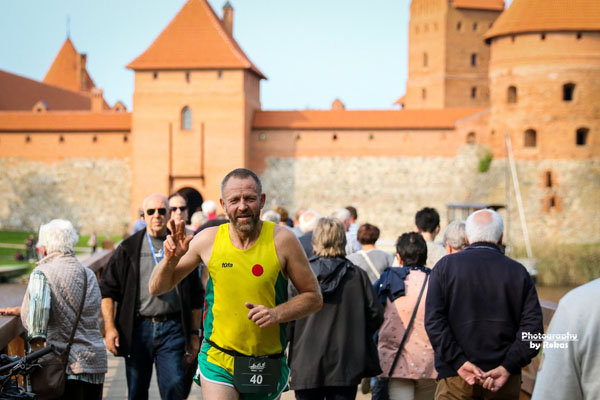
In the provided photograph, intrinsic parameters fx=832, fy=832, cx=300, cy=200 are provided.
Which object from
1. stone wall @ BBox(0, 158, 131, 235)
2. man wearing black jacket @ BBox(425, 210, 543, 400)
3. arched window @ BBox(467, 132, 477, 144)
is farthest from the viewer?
stone wall @ BBox(0, 158, 131, 235)

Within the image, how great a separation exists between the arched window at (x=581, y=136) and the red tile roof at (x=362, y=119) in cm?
365

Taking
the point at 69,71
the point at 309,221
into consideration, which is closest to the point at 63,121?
the point at 69,71

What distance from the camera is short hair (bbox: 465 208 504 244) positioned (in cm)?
437

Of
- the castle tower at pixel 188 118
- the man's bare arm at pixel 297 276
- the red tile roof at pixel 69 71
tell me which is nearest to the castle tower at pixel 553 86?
the castle tower at pixel 188 118

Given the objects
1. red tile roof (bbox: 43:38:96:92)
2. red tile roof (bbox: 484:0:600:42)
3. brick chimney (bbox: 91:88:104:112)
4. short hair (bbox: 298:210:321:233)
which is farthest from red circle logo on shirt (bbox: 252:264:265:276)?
red tile roof (bbox: 43:38:96:92)

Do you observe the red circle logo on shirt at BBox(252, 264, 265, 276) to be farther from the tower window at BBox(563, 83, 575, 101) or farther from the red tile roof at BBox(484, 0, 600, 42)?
the red tile roof at BBox(484, 0, 600, 42)

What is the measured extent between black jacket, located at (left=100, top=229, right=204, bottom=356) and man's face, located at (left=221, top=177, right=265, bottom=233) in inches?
65.3

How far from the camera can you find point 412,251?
17.6 ft

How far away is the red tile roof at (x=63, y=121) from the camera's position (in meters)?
32.7

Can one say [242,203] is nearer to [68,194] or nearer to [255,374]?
[255,374]

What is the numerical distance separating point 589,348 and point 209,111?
29.5 m

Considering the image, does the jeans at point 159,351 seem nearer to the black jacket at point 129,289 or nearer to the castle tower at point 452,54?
the black jacket at point 129,289

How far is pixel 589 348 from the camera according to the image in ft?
7.57

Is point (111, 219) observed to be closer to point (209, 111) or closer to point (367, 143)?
point (209, 111)
